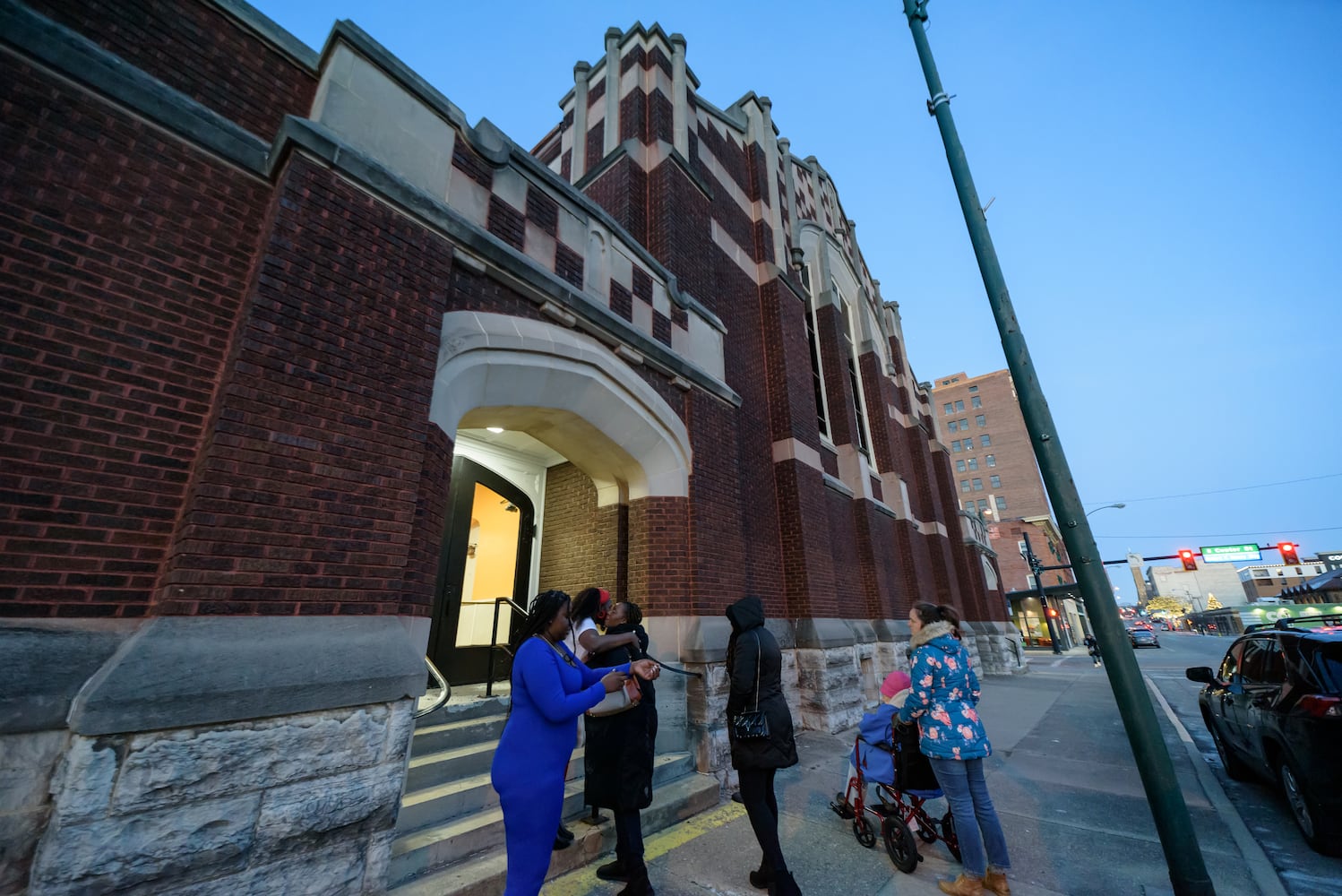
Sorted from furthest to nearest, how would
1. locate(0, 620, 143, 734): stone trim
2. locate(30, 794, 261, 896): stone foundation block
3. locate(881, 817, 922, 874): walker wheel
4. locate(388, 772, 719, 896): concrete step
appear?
1. locate(881, 817, 922, 874): walker wheel
2. locate(388, 772, 719, 896): concrete step
3. locate(0, 620, 143, 734): stone trim
4. locate(30, 794, 261, 896): stone foundation block

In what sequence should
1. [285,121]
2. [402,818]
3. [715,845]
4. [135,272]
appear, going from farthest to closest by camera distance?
1. [715,845]
2. [285,121]
3. [402,818]
4. [135,272]

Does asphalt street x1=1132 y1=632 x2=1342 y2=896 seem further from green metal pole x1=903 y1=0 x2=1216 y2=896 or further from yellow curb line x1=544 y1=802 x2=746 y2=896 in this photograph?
yellow curb line x1=544 y1=802 x2=746 y2=896

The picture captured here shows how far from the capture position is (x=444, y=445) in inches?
166

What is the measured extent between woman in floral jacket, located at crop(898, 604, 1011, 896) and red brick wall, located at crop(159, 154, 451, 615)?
3566 millimetres

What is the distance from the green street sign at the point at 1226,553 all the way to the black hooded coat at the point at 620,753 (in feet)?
143

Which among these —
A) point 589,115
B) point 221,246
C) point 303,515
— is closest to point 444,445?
point 303,515

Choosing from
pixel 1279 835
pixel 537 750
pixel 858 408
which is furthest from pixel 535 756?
pixel 858 408

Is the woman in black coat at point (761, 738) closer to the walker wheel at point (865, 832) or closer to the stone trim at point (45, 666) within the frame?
the walker wheel at point (865, 832)

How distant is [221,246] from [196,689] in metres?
2.78

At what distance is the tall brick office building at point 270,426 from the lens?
241 cm

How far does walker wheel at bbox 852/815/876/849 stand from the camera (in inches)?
159

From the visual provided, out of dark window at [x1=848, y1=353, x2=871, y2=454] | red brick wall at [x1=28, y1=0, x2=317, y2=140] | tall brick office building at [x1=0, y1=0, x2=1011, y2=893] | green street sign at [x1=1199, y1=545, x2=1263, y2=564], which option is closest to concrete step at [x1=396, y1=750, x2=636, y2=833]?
tall brick office building at [x1=0, y1=0, x2=1011, y2=893]

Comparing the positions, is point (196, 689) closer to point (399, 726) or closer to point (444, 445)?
point (399, 726)

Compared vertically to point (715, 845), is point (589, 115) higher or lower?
higher
